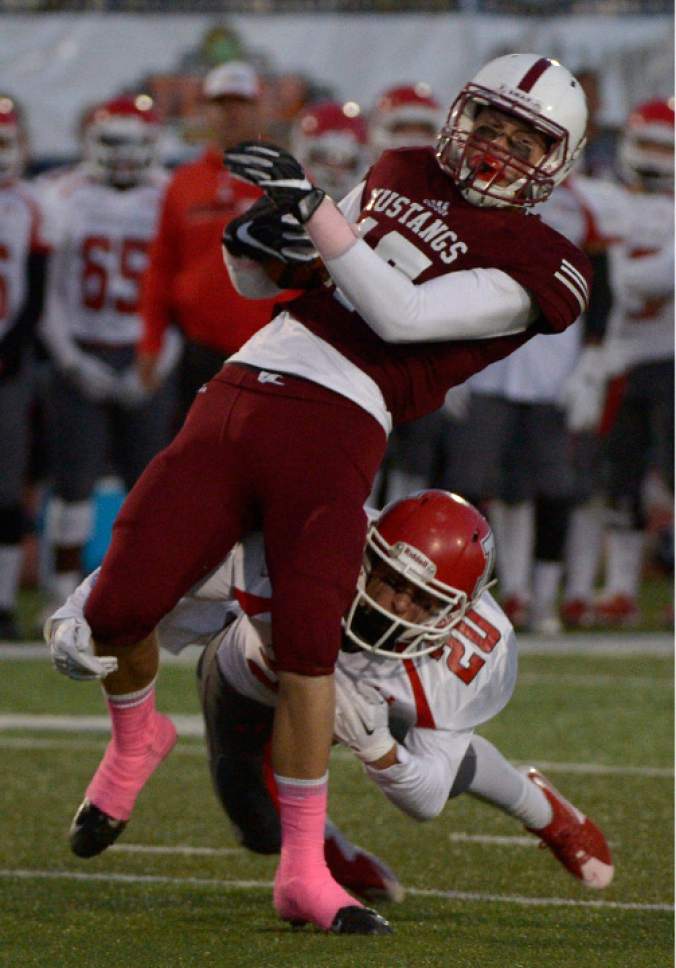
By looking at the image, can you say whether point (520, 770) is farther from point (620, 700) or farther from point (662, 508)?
point (662, 508)

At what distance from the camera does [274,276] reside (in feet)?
10.7

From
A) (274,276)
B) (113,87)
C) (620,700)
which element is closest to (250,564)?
(274,276)

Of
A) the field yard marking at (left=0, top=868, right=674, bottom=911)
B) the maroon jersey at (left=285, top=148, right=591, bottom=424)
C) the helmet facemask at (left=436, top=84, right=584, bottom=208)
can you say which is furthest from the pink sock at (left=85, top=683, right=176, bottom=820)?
the helmet facemask at (left=436, top=84, right=584, bottom=208)

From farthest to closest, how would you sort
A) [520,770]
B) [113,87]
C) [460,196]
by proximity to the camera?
[113,87] → [520,770] → [460,196]

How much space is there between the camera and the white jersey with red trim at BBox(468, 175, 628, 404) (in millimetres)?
6812

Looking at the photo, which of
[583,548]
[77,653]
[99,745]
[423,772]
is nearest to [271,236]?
[77,653]

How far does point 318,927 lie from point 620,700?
2717mm

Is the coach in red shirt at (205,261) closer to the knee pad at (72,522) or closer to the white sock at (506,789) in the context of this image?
the knee pad at (72,522)

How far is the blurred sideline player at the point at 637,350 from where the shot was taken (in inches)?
279

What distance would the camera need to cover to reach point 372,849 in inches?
152

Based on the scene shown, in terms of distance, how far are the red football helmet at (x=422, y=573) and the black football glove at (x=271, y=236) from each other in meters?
0.47

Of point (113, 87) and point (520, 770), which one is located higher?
point (520, 770)

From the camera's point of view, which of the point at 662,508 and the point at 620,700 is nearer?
the point at 620,700

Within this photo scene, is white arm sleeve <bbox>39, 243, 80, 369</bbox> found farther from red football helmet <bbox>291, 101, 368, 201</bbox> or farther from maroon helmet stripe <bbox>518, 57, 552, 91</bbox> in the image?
maroon helmet stripe <bbox>518, 57, 552, 91</bbox>
